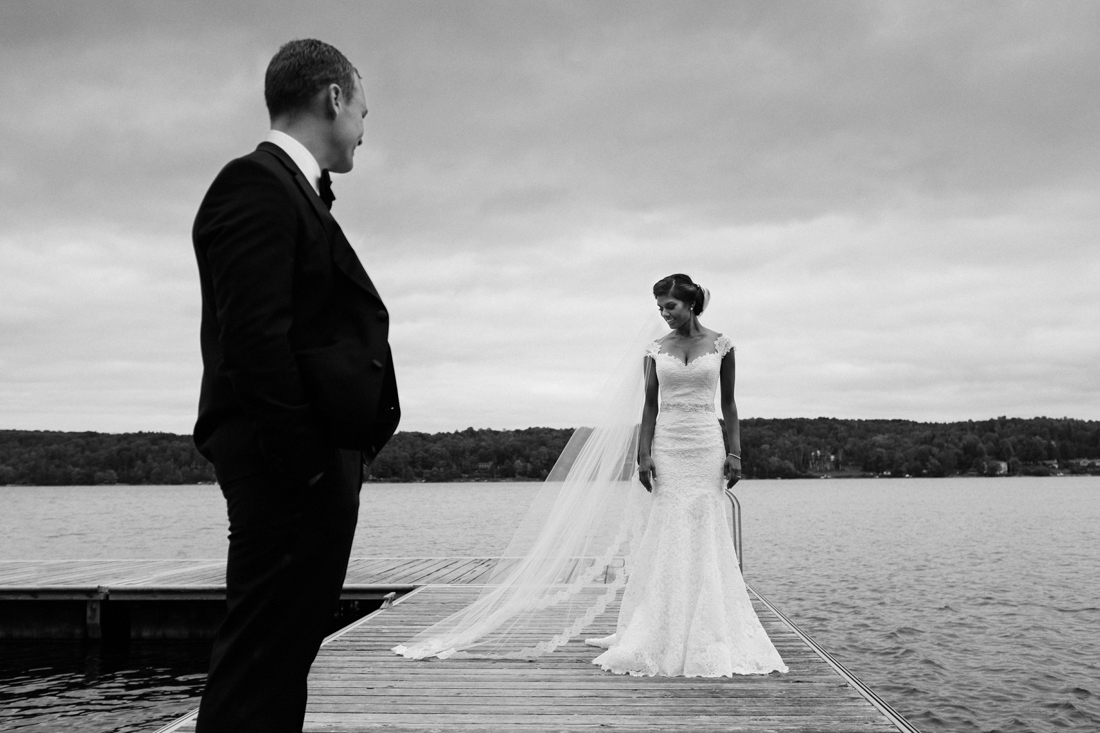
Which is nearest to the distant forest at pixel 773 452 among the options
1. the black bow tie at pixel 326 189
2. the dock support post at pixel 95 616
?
the dock support post at pixel 95 616

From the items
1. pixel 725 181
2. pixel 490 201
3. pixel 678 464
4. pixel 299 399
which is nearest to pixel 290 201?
pixel 299 399

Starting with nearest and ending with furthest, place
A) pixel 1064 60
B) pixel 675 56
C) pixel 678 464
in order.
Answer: pixel 678 464, pixel 1064 60, pixel 675 56

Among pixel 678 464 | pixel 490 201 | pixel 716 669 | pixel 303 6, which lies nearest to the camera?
pixel 716 669

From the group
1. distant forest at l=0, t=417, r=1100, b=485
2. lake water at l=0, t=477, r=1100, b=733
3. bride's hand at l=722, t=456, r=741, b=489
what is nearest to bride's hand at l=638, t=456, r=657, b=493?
bride's hand at l=722, t=456, r=741, b=489

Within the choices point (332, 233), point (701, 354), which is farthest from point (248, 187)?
point (701, 354)

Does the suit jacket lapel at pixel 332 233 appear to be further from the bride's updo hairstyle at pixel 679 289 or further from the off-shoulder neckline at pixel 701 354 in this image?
the off-shoulder neckline at pixel 701 354

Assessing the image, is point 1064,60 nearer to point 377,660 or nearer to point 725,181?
point 725,181

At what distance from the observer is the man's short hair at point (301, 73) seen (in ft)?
7.08

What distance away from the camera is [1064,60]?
978 inches

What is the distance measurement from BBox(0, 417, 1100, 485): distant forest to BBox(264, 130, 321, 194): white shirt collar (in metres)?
31.7

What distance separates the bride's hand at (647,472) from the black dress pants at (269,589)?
4222mm

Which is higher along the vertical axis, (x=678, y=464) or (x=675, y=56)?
(x=675, y=56)

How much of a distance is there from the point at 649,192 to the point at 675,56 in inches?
541

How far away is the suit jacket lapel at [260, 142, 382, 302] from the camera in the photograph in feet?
6.79
